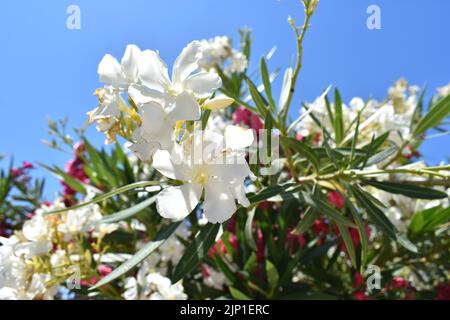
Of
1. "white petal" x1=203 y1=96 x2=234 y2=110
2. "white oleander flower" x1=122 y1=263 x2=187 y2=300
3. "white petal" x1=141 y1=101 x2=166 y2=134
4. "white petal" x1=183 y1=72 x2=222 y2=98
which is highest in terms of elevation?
"white petal" x1=183 y1=72 x2=222 y2=98

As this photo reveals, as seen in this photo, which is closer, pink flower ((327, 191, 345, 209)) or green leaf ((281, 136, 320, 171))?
green leaf ((281, 136, 320, 171))

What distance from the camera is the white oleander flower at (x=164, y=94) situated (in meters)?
0.65

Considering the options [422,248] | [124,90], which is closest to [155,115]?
[124,90]

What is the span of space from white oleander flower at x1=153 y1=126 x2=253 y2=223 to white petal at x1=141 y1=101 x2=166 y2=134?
0.04 metres

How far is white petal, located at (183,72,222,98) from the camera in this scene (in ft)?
2.29

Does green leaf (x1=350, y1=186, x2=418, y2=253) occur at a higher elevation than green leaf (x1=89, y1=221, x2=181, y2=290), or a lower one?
higher

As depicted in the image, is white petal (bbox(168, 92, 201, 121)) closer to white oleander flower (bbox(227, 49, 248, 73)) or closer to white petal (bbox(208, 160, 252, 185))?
white petal (bbox(208, 160, 252, 185))

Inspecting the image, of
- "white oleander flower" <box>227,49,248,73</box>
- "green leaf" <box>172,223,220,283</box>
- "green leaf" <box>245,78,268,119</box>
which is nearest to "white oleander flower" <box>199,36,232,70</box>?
"white oleander flower" <box>227,49,248,73</box>

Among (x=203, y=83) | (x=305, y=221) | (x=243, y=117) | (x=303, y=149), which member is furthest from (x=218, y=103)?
(x=243, y=117)

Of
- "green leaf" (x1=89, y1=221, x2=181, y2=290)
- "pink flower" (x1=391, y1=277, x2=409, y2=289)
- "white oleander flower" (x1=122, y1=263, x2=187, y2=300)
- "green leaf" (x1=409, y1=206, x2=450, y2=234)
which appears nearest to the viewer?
"green leaf" (x1=89, y1=221, x2=181, y2=290)

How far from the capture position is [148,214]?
1.65m

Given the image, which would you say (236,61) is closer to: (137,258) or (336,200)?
(336,200)

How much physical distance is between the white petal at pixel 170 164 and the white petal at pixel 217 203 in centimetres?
5
